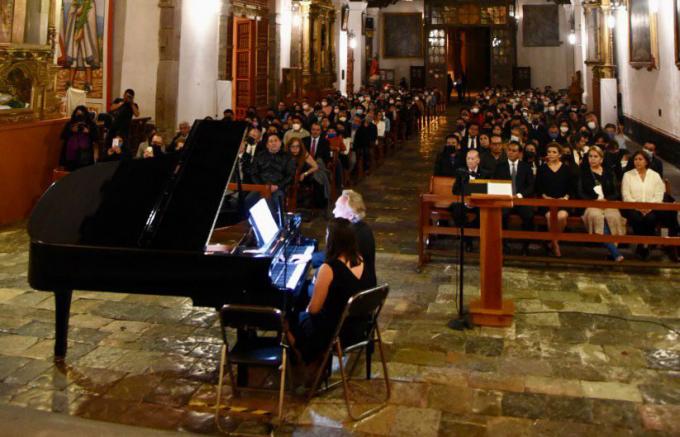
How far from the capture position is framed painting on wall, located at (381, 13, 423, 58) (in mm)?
32531

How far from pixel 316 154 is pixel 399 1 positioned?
23.3m

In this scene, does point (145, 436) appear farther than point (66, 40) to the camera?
No

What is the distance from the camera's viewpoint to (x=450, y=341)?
5480mm

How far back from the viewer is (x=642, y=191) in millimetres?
7961

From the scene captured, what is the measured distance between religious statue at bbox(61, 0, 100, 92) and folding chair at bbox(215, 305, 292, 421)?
11.0 metres

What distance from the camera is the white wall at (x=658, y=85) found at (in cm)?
1316

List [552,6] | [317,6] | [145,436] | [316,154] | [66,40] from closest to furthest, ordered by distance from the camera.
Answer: [145,436] < [316,154] < [66,40] < [317,6] < [552,6]

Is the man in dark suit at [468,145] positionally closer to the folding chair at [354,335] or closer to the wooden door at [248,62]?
the folding chair at [354,335]

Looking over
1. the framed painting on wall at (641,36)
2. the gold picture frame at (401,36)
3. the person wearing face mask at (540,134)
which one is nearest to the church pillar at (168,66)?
the person wearing face mask at (540,134)

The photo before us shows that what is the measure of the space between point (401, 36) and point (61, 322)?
97.1ft

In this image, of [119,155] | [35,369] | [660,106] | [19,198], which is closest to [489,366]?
[35,369]

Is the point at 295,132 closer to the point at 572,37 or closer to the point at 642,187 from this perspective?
the point at 642,187

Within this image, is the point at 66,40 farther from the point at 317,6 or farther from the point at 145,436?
the point at 145,436

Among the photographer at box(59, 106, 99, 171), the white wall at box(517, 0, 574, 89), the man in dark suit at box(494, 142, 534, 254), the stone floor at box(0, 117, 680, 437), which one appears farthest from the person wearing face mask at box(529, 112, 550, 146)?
the white wall at box(517, 0, 574, 89)
